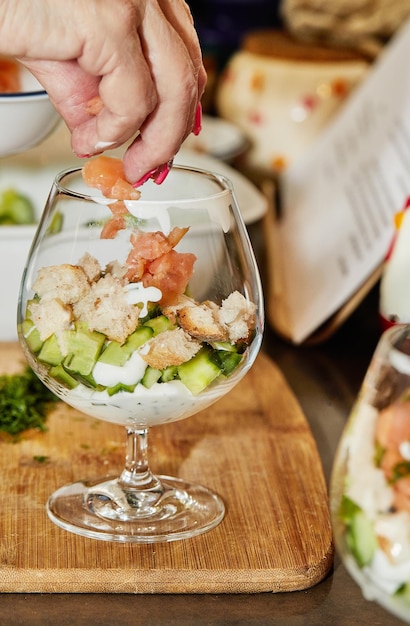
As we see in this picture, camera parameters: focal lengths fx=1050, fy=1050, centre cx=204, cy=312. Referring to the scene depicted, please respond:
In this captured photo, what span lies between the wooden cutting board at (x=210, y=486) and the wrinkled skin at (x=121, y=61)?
283mm

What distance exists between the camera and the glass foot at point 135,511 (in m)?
0.81

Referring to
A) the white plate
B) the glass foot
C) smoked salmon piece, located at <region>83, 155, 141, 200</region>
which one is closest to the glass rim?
smoked salmon piece, located at <region>83, 155, 141, 200</region>

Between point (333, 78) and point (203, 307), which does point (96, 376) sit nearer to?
point (203, 307)

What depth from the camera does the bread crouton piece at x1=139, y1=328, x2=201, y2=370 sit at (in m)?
0.74

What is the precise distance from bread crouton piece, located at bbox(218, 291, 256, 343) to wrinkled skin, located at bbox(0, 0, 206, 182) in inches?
4.7

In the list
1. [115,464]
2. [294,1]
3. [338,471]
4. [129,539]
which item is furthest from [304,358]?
[294,1]

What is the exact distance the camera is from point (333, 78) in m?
1.88

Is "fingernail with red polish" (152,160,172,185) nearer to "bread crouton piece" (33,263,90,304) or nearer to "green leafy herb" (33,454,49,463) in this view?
"bread crouton piece" (33,263,90,304)

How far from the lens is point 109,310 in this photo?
74cm

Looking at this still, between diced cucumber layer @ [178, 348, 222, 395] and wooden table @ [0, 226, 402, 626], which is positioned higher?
diced cucumber layer @ [178, 348, 222, 395]

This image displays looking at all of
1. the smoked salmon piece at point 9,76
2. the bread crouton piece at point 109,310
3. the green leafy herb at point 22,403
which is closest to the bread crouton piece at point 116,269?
the bread crouton piece at point 109,310

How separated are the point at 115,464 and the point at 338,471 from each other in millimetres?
367

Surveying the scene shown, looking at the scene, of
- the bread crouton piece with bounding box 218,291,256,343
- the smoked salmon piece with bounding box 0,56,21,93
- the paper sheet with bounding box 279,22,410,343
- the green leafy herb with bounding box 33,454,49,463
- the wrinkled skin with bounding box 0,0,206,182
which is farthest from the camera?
the paper sheet with bounding box 279,22,410,343

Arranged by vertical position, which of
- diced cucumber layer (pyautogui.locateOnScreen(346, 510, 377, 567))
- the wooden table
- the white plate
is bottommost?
the white plate
